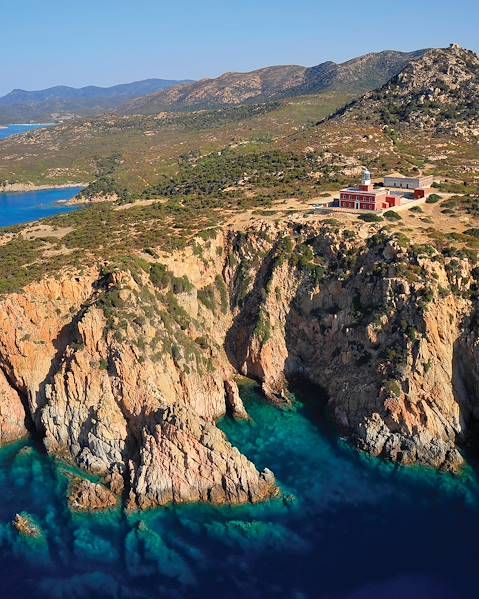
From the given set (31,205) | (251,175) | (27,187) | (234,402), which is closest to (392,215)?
(234,402)

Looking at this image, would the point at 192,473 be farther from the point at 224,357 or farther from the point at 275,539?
the point at 224,357

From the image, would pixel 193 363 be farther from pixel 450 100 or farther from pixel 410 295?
pixel 450 100

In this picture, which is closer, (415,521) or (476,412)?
(415,521)

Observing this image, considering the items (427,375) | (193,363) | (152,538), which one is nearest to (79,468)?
(152,538)

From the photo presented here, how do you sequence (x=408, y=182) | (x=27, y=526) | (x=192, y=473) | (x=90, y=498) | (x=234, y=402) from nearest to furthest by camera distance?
(x=27, y=526), (x=90, y=498), (x=192, y=473), (x=234, y=402), (x=408, y=182)

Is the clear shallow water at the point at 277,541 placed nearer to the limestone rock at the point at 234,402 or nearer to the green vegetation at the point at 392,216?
the limestone rock at the point at 234,402

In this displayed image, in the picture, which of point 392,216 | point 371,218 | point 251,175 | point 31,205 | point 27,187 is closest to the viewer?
point 371,218

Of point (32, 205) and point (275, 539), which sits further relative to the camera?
point (32, 205)

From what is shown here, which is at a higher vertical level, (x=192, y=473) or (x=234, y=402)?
(x=234, y=402)
